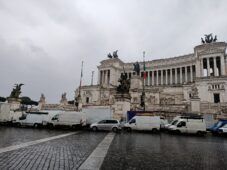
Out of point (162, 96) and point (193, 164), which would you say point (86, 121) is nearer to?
point (193, 164)

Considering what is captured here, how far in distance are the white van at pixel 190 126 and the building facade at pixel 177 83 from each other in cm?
1205

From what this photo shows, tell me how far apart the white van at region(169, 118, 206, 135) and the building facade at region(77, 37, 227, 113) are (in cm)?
1205

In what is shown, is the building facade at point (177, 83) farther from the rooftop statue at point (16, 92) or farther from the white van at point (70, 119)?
the rooftop statue at point (16, 92)

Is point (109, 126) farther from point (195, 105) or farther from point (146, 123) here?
point (195, 105)

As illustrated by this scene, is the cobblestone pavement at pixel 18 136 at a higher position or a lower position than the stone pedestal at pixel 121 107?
lower

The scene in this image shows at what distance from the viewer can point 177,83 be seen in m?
67.8

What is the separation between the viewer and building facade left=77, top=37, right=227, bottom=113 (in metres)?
40.4

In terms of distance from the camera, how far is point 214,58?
207 feet

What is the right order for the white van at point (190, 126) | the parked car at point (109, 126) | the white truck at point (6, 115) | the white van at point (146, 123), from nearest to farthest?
the white van at point (190, 126) → the parked car at point (109, 126) → the white van at point (146, 123) → the white truck at point (6, 115)

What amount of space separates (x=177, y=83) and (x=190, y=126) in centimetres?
5071

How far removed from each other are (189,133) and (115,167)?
56.2 feet

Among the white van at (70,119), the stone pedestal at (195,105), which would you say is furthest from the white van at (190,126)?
the stone pedestal at (195,105)

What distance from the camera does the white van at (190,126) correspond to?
1928cm

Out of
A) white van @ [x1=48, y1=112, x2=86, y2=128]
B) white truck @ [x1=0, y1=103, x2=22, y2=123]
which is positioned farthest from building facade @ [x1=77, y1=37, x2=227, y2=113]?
white truck @ [x1=0, y1=103, x2=22, y2=123]
